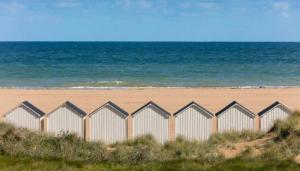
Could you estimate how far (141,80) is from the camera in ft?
166

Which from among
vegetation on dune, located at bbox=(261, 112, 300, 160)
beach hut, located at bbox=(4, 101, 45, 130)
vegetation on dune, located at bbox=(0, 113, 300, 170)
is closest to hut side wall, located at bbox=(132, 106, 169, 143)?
vegetation on dune, located at bbox=(0, 113, 300, 170)

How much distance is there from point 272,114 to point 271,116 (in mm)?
63

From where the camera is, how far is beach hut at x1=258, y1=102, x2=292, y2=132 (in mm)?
15320

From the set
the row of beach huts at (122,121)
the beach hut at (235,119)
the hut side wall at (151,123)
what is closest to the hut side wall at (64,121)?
the row of beach huts at (122,121)

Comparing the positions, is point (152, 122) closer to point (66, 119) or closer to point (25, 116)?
point (66, 119)

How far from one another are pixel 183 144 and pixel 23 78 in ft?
132

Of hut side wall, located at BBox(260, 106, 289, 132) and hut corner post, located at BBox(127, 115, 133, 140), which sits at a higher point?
hut side wall, located at BBox(260, 106, 289, 132)

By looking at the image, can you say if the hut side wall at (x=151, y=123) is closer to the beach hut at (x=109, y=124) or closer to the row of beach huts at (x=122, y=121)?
the row of beach huts at (x=122, y=121)

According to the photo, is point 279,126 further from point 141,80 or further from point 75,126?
point 141,80

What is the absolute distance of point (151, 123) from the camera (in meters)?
15.2

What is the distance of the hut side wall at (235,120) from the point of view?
15.3 m

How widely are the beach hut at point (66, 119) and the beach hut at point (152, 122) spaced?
1.49 meters

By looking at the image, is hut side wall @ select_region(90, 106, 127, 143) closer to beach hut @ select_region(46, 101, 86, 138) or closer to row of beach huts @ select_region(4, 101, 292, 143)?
row of beach huts @ select_region(4, 101, 292, 143)

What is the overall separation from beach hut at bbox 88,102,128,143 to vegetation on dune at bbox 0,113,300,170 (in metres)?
0.66
